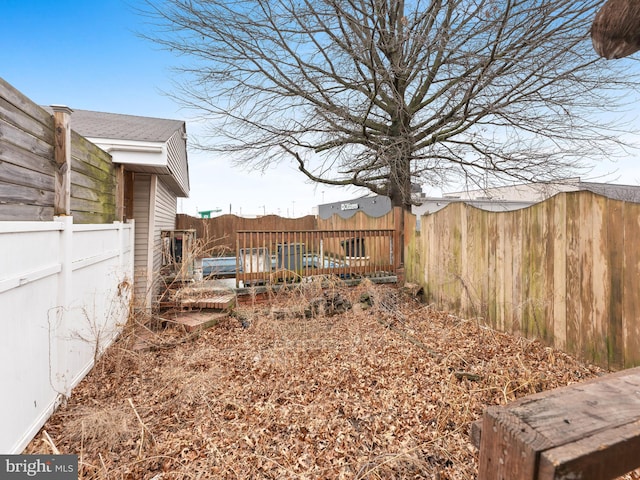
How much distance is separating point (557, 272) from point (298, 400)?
10.4ft

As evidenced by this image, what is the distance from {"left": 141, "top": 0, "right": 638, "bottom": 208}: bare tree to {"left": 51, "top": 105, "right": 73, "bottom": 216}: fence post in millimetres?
3966

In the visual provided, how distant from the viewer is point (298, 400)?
2.86 m

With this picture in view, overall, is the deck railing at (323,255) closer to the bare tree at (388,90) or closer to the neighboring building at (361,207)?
the bare tree at (388,90)

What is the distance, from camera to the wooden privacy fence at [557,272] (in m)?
3.02

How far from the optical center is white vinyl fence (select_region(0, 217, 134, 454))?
1.96m

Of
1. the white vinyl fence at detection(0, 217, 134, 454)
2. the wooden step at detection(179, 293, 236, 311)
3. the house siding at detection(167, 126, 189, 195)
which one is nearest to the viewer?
the white vinyl fence at detection(0, 217, 134, 454)

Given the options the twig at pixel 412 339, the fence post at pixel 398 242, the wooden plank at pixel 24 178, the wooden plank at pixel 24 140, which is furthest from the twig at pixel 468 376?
the wooden plank at pixel 24 140

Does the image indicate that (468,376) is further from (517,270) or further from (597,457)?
(597,457)

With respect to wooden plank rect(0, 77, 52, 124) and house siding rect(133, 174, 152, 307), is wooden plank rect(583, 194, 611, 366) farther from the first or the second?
house siding rect(133, 174, 152, 307)

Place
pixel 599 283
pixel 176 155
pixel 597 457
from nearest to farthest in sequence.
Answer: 1. pixel 597 457
2. pixel 599 283
3. pixel 176 155

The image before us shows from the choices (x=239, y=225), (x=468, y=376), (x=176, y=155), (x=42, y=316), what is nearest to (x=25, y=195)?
(x=42, y=316)

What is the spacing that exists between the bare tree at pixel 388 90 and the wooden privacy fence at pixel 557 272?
225cm

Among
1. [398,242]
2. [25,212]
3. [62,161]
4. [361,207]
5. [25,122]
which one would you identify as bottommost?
[398,242]

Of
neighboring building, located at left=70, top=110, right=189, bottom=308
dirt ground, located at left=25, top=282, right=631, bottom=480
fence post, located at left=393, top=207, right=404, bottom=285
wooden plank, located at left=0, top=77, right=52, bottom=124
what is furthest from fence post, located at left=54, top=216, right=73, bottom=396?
fence post, located at left=393, top=207, right=404, bottom=285
